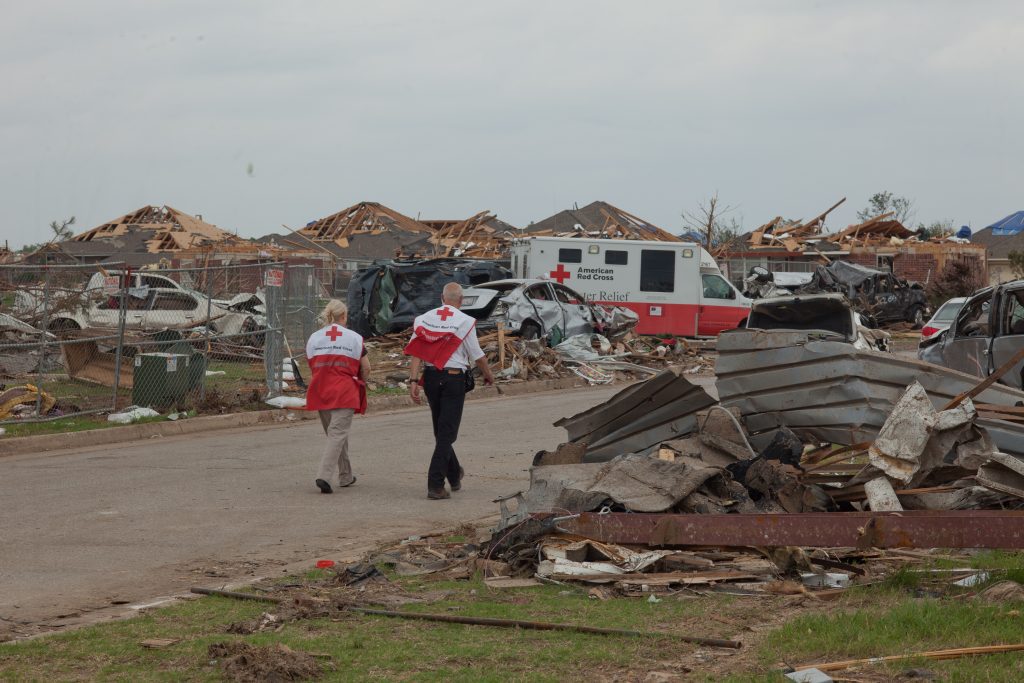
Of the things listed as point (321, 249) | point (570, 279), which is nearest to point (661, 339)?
point (570, 279)

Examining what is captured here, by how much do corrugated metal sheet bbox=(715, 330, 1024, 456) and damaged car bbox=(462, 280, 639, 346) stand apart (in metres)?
16.0

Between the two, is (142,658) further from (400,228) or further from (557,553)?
(400,228)

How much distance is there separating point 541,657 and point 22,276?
617 inches

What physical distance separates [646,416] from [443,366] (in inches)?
80.0

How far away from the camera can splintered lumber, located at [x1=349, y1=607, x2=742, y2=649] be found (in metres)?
5.46

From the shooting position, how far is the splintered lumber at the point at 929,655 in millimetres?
4926

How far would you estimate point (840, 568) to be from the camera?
6.69m


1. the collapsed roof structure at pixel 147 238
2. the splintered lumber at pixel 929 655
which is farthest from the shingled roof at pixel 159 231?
the splintered lumber at pixel 929 655

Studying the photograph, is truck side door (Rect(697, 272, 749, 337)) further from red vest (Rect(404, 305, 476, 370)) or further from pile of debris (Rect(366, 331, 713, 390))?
red vest (Rect(404, 305, 476, 370))

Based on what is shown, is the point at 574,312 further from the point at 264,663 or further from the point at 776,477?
the point at 264,663

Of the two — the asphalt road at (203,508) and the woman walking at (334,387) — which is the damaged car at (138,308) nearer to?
the asphalt road at (203,508)

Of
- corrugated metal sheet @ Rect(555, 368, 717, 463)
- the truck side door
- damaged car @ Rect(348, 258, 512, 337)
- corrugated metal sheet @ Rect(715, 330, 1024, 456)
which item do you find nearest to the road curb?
damaged car @ Rect(348, 258, 512, 337)

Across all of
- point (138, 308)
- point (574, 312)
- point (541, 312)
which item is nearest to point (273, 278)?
point (138, 308)

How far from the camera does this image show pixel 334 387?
11070 millimetres
